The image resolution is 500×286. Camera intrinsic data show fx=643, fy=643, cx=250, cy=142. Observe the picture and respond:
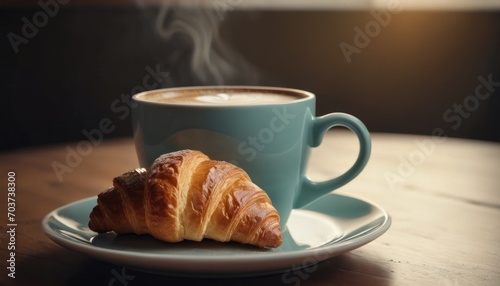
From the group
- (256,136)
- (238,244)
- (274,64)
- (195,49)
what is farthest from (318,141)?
(195,49)

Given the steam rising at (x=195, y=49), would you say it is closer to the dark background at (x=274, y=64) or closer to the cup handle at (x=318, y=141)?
the dark background at (x=274, y=64)

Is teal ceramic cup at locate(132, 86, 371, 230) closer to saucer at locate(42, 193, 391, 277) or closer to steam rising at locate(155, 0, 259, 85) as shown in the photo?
saucer at locate(42, 193, 391, 277)

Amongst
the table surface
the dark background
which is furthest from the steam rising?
the table surface

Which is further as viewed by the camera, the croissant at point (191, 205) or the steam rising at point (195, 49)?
the steam rising at point (195, 49)

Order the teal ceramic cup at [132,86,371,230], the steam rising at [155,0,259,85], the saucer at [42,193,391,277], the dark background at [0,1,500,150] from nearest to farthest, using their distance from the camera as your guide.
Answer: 1. the saucer at [42,193,391,277]
2. the teal ceramic cup at [132,86,371,230]
3. the dark background at [0,1,500,150]
4. the steam rising at [155,0,259,85]

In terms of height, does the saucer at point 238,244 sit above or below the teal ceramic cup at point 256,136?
below

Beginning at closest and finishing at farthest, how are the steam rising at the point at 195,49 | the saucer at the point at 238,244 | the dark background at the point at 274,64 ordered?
the saucer at the point at 238,244 → the dark background at the point at 274,64 → the steam rising at the point at 195,49

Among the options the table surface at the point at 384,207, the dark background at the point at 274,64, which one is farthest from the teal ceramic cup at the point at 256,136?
the dark background at the point at 274,64

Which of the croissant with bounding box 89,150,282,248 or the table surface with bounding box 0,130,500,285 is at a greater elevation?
the croissant with bounding box 89,150,282,248
